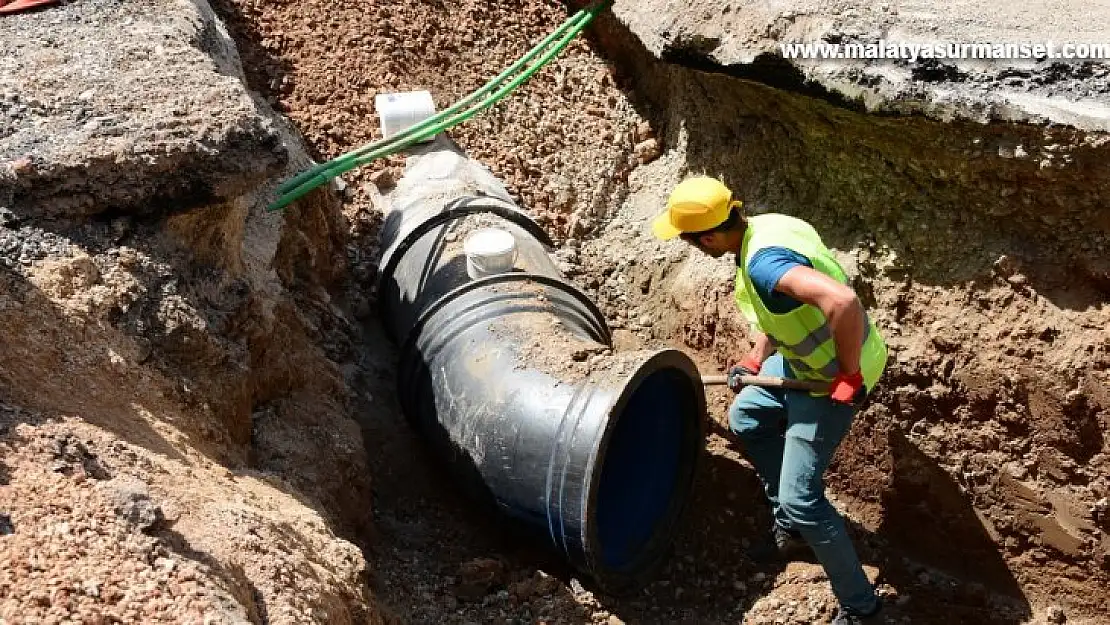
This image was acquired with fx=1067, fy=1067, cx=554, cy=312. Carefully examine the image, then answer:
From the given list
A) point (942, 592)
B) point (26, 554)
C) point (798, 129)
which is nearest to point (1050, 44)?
point (798, 129)

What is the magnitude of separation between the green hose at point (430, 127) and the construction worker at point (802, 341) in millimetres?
1540

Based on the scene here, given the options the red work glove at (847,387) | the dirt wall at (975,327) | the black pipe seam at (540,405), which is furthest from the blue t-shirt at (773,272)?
the dirt wall at (975,327)

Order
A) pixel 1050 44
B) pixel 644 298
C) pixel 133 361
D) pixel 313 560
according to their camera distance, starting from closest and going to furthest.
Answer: pixel 313 560 < pixel 133 361 < pixel 1050 44 < pixel 644 298

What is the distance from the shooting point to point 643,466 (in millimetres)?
4348

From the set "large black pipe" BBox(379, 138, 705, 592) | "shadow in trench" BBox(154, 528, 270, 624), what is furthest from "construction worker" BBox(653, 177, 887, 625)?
"shadow in trench" BBox(154, 528, 270, 624)

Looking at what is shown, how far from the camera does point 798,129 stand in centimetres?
454

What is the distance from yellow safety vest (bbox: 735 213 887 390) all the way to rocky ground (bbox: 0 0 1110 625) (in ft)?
1.97

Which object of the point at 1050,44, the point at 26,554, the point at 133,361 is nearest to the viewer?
the point at 26,554

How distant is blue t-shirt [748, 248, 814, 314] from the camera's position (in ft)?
10.8

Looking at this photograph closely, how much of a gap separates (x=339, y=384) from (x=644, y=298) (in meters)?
1.62

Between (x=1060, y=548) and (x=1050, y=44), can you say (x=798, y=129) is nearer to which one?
(x=1050, y=44)

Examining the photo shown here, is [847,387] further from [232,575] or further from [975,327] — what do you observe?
[232,575]

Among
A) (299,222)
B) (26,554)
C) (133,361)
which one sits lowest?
(26,554)

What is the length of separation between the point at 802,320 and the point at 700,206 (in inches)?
19.5
